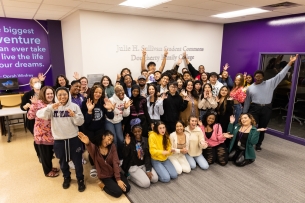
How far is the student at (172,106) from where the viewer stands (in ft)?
12.2

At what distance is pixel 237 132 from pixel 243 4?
2.32 m

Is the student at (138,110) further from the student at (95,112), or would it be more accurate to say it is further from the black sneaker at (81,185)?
the black sneaker at (81,185)

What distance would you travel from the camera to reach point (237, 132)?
3.83 meters

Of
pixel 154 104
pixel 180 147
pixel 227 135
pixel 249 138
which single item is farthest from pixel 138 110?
pixel 249 138

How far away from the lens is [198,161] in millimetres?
3662

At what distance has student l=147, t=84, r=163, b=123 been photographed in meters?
3.62

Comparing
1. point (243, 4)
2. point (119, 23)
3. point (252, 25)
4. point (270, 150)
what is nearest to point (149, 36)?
point (119, 23)

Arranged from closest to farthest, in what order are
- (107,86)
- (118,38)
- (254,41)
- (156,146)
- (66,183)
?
(66,183), (156,146), (107,86), (118,38), (254,41)

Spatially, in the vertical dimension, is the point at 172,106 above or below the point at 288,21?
below

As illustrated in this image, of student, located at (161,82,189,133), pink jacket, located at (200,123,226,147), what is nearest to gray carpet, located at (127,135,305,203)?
pink jacket, located at (200,123,226,147)

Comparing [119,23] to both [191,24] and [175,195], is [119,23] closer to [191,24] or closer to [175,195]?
[191,24]

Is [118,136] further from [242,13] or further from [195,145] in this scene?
[242,13]

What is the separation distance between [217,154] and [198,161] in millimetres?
401

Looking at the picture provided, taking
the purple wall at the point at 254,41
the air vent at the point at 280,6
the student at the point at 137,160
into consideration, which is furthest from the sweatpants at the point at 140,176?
the purple wall at the point at 254,41
